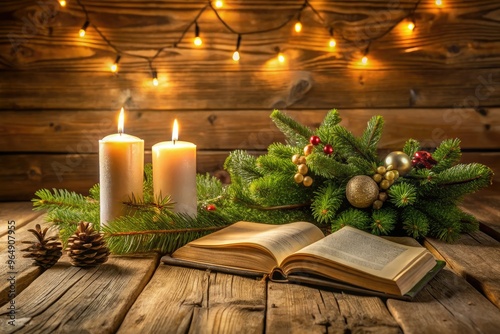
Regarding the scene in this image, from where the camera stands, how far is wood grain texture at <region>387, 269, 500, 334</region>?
88 cm

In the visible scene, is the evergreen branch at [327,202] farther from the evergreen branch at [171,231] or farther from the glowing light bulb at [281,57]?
the glowing light bulb at [281,57]

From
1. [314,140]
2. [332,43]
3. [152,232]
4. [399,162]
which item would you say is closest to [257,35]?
[332,43]

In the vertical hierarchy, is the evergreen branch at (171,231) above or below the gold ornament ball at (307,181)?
below

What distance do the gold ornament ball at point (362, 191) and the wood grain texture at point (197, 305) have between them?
43 centimetres

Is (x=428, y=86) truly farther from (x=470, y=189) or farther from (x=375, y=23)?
(x=470, y=189)

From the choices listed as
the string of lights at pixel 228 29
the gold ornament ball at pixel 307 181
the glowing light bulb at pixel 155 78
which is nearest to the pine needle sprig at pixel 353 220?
the gold ornament ball at pixel 307 181

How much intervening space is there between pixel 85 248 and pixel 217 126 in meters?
1.17

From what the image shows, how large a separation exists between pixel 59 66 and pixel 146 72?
32 centimetres

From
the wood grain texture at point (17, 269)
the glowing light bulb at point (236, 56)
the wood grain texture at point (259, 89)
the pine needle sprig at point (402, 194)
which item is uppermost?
the glowing light bulb at point (236, 56)

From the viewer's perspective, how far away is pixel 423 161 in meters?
1.55

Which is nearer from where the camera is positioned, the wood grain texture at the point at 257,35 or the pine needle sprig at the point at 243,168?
the pine needle sprig at the point at 243,168

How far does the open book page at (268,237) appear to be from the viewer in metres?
1.14

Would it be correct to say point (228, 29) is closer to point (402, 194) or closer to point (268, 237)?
point (402, 194)

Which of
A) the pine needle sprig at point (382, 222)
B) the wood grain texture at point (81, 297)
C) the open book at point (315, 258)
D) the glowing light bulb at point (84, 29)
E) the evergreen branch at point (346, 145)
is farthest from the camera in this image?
the glowing light bulb at point (84, 29)
